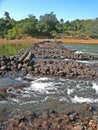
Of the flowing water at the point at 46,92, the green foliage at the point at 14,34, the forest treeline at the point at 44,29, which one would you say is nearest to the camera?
the flowing water at the point at 46,92

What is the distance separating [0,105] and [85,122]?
16.6ft

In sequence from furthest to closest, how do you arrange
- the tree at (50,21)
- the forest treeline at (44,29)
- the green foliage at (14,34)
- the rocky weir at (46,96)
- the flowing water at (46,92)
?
the tree at (50,21) < the forest treeline at (44,29) < the green foliage at (14,34) < the flowing water at (46,92) < the rocky weir at (46,96)

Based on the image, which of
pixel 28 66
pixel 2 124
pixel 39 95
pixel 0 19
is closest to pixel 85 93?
pixel 39 95

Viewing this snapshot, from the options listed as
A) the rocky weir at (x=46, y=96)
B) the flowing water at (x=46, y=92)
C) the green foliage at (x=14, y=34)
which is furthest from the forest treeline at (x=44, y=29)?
the flowing water at (x=46, y=92)

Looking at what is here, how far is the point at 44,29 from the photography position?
10225 centimetres

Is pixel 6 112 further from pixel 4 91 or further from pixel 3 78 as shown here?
pixel 3 78

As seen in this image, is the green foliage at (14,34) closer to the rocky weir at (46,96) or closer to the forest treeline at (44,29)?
the forest treeline at (44,29)

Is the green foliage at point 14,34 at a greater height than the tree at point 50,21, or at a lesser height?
lesser

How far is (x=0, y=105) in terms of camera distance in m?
16.3

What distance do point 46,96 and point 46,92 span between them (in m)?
1.09

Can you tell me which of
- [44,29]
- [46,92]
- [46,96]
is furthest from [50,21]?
[46,96]

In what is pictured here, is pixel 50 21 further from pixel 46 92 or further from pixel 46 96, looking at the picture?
pixel 46 96

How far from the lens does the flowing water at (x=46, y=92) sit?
1670cm

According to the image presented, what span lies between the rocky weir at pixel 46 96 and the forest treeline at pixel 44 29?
204ft
